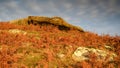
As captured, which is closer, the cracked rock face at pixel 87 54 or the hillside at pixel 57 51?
the hillside at pixel 57 51

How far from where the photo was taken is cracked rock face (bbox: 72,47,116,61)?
14.8m

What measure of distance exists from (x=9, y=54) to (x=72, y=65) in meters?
3.88

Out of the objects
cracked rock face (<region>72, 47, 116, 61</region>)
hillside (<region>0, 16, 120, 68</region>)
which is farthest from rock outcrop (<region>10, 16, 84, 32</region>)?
cracked rock face (<region>72, 47, 116, 61</region>)

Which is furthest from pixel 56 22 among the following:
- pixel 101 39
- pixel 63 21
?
pixel 101 39

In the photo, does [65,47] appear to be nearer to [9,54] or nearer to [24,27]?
[9,54]

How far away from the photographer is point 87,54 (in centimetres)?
1492

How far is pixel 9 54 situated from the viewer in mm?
14234

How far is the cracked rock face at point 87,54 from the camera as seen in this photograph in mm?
14758

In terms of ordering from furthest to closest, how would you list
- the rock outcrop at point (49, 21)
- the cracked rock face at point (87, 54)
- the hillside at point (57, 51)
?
the rock outcrop at point (49, 21)
the cracked rock face at point (87, 54)
the hillside at point (57, 51)

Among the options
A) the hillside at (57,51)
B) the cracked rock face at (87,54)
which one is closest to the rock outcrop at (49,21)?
the hillside at (57,51)

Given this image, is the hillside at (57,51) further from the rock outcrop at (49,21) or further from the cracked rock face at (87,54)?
the rock outcrop at (49,21)

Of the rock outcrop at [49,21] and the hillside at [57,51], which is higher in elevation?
the rock outcrop at [49,21]

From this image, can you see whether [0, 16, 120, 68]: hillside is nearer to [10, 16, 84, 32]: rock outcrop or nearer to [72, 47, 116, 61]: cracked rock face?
[72, 47, 116, 61]: cracked rock face

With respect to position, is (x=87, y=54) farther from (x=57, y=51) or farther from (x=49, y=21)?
(x=49, y=21)
